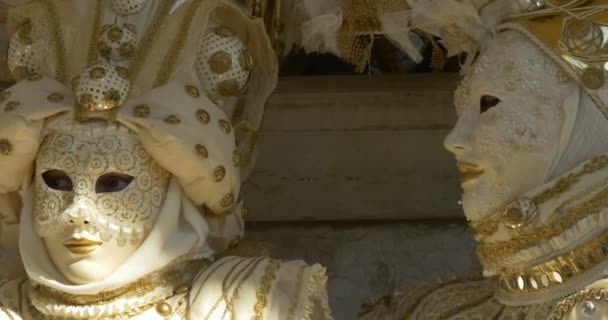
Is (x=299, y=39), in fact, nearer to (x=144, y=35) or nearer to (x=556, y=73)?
(x=144, y=35)

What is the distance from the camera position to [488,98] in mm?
2344

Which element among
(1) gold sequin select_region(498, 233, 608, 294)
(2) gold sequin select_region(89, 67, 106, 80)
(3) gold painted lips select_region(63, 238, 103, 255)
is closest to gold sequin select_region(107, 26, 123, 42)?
(2) gold sequin select_region(89, 67, 106, 80)

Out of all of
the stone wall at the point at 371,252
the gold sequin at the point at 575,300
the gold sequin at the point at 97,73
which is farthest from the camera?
the stone wall at the point at 371,252

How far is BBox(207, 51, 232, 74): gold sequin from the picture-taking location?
7.91 ft

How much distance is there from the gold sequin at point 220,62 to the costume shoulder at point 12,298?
0.39 metres

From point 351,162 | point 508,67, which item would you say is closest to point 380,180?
point 351,162

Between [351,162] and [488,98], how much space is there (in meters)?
0.61

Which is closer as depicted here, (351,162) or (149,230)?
(149,230)

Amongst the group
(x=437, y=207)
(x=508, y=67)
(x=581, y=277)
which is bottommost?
(x=437, y=207)

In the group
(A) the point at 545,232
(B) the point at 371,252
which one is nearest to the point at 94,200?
(A) the point at 545,232

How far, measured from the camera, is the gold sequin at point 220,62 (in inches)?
94.9

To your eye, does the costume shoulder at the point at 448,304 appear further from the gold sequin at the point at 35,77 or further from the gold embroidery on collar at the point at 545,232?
the gold sequin at the point at 35,77

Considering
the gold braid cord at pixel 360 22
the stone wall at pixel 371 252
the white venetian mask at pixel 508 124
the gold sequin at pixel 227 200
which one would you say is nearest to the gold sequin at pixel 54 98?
the gold sequin at pixel 227 200

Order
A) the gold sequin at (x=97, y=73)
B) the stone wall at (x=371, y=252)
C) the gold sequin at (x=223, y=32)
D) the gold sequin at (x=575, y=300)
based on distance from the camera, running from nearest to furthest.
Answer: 1. the gold sequin at (x=575, y=300)
2. the gold sequin at (x=97, y=73)
3. the gold sequin at (x=223, y=32)
4. the stone wall at (x=371, y=252)
